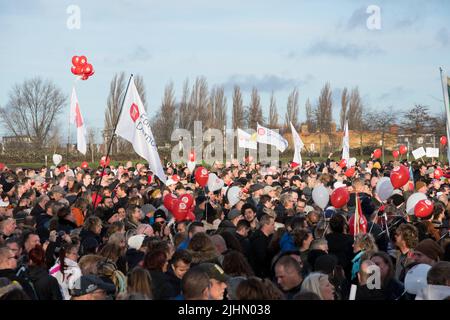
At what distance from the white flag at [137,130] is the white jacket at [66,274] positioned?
485 centimetres

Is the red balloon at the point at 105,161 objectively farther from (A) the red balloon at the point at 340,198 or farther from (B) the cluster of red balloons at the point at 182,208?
(A) the red balloon at the point at 340,198

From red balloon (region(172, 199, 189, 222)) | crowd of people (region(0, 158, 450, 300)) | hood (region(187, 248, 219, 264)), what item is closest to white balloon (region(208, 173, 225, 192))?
crowd of people (region(0, 158, 450, 300))

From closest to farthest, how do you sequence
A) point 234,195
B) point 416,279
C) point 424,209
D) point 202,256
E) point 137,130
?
point 416,279
point 202,256
point 424,209
point 137,130
point 234,195

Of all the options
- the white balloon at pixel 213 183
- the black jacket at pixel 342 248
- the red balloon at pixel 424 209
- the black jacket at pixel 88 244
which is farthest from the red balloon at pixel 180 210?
the white balloon at pixel 213 183

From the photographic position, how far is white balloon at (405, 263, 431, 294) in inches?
249

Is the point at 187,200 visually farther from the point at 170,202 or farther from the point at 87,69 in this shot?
the point at 87,69

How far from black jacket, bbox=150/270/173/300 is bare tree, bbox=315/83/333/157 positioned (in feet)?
195

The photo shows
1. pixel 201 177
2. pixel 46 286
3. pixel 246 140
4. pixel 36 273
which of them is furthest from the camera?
pixel 246 140

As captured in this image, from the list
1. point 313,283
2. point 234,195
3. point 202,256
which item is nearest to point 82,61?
point 234,195

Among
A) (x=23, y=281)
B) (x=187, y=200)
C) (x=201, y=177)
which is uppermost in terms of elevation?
(x=201, y=177)

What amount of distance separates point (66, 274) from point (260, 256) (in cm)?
265

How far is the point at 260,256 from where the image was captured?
883 centimetres
